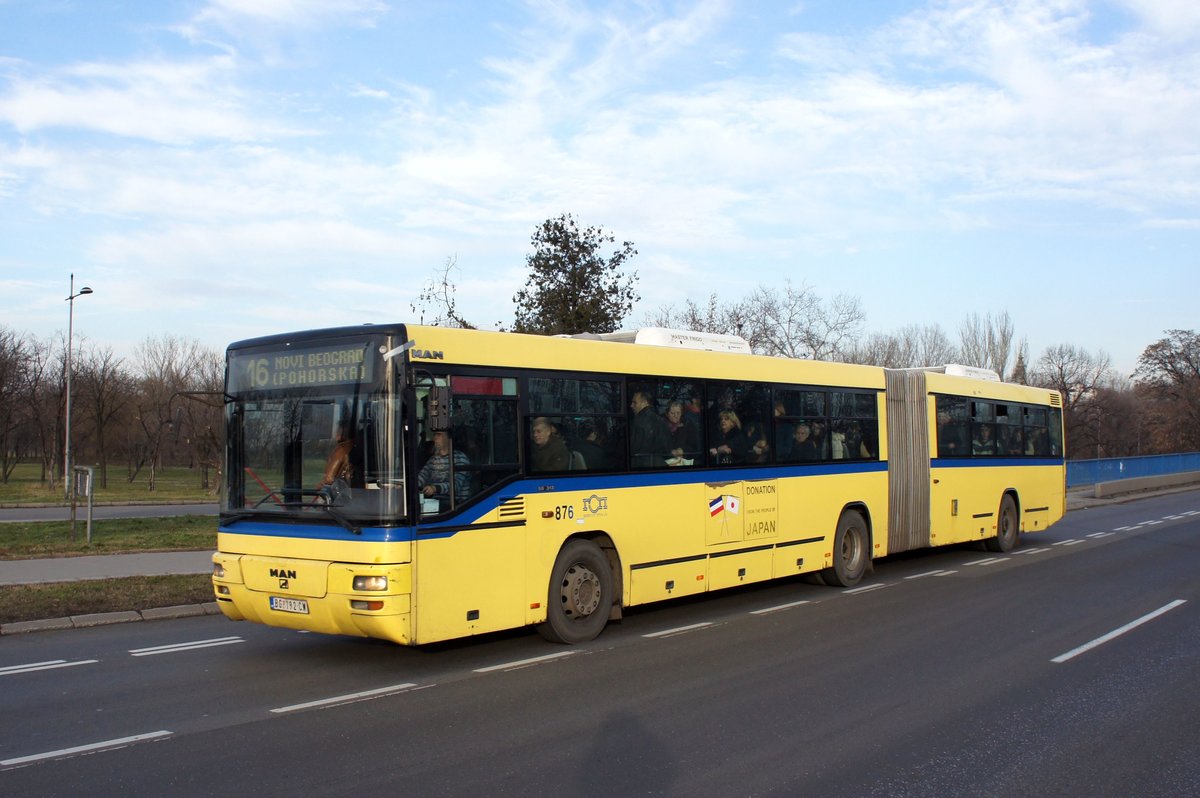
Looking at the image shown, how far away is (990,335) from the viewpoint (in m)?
66.6

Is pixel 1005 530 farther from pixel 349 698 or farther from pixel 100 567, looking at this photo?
pixel 100 567

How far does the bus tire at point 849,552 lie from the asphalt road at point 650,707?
169 centimetres

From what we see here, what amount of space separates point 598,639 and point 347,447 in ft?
11.2

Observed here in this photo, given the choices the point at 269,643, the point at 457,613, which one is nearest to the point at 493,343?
the point at 457,613

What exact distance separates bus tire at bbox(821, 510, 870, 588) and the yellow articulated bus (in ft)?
0.16

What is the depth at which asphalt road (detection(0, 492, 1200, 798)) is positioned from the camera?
569 centimetres

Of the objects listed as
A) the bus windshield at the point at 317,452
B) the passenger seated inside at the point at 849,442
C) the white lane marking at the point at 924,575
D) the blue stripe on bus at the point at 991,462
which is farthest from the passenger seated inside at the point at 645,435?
the blue stripe on bus at the point at 991,462

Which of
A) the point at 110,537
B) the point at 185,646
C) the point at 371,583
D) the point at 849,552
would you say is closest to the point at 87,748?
the point at 371,583

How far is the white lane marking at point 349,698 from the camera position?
23.9 feet

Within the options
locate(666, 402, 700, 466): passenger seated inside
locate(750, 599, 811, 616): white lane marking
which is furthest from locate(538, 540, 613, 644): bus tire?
locate(750, 599, 811, 616): white lane marking

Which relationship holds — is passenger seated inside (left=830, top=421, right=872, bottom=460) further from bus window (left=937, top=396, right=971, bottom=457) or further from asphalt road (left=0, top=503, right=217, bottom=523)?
asphalt road (left=0, top=503, right=217, bottom=523)

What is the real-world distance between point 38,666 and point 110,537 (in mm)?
10419

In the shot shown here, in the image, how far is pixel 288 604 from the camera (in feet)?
27.8

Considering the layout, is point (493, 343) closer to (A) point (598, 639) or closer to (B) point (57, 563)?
(A) point (598, 639)
